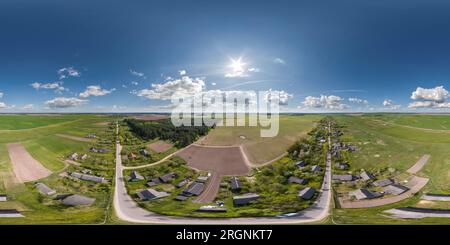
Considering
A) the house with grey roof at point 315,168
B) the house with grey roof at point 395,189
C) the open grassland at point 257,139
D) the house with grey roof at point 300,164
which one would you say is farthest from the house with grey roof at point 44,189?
the house with grey roof at point 395,189

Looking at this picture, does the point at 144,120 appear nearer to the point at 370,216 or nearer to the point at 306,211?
the point at 306,211

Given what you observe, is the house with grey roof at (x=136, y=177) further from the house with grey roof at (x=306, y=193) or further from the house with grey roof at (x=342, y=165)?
the house with grey roof at (x=342, y=165)

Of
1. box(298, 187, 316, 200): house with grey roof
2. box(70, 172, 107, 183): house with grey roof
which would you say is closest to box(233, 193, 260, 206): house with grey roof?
box(298, 187, 316, 200): house with grey roof

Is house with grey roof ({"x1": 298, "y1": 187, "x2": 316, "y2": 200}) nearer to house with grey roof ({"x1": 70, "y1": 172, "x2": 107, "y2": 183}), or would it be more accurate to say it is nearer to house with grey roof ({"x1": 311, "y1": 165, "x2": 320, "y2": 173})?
house with grey roof ({"x1": 311, "y1": 165, "x2": 320, "y2": 173})

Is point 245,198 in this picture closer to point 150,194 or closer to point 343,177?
point 150,194

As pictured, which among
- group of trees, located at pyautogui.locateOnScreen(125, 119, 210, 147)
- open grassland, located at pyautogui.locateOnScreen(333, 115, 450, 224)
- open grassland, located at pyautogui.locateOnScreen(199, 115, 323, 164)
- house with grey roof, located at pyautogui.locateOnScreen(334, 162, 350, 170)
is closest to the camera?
open grassland, located at pyautogui.locateOnScreen(333, 115, 450, 224)
